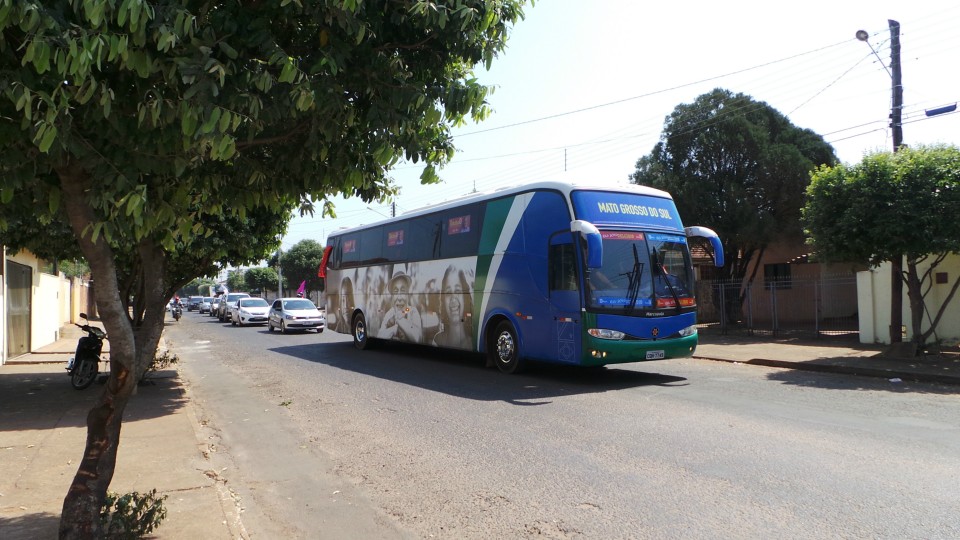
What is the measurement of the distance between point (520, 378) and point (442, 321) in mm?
3224

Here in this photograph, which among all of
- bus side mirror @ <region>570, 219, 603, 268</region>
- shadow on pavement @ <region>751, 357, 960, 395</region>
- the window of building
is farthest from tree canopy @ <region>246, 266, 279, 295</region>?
bus side mirror @ <region>570, 219, 603, 268</region>

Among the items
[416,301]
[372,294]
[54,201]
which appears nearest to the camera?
[54,201]

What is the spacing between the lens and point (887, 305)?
1623 centimetres

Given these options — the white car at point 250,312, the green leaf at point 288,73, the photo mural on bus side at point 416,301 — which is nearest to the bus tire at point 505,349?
the photo mural on bus side at point 416,301

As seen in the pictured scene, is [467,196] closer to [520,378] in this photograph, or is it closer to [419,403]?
[520,378]

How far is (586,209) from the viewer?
1099 cm

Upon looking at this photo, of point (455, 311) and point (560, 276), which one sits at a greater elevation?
point (560, 276)

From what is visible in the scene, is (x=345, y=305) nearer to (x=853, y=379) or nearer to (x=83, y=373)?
(x=83, y=373)

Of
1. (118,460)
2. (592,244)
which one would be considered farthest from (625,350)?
(118,460)

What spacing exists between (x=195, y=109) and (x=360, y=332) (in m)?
15.8

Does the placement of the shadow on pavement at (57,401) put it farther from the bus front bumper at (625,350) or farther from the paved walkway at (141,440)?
the bus front bumper at (625,350)

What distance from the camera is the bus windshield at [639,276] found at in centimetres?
1078

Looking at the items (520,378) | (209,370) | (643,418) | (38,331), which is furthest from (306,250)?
(643,418)

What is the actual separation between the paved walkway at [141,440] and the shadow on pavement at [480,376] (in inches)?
148
